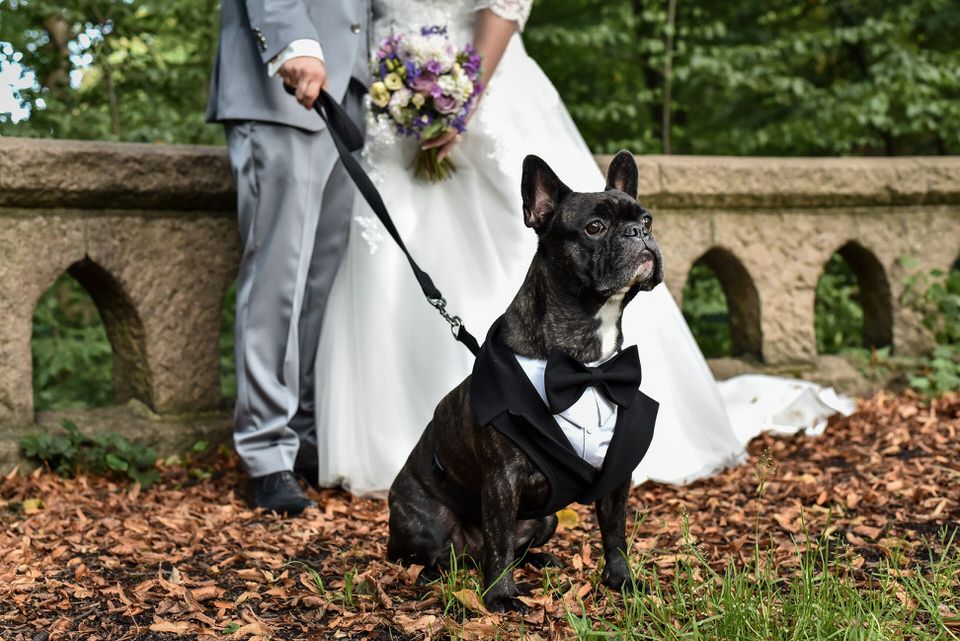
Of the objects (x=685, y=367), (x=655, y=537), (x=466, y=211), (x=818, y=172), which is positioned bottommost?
(x=655, y=537)

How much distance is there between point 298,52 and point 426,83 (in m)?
0.50

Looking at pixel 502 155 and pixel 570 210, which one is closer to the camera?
pixel 570 210

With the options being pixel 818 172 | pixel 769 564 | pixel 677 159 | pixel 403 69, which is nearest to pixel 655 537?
pixel 769 564

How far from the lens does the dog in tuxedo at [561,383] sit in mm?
2719

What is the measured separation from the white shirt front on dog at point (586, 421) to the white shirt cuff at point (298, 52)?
163cm

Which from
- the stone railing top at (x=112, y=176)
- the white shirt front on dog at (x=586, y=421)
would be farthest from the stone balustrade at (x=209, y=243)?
the white shirt front on dog at (x=586, y=421)

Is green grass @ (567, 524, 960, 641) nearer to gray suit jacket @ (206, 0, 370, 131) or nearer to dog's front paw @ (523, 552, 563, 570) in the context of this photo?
dog's front paw @ (523, 552, 563, 570)

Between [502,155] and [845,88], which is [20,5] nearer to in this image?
[502,155]

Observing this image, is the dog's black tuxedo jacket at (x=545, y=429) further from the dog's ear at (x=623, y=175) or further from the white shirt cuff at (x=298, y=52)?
the white shirt cuff at (x=298, y=52)

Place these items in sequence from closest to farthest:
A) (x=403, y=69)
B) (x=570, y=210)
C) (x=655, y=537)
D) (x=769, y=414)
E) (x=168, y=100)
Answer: (x=570, y=210)
(x=655, y=537)
(x=403, y=69)
(x=769, y=414)
(x=168, y=100)

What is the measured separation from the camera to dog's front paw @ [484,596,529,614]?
2814mm

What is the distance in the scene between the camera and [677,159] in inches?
214

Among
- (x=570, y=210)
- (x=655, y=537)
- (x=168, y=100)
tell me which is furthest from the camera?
(x=168, y=100)

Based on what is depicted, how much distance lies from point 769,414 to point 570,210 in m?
2.77
